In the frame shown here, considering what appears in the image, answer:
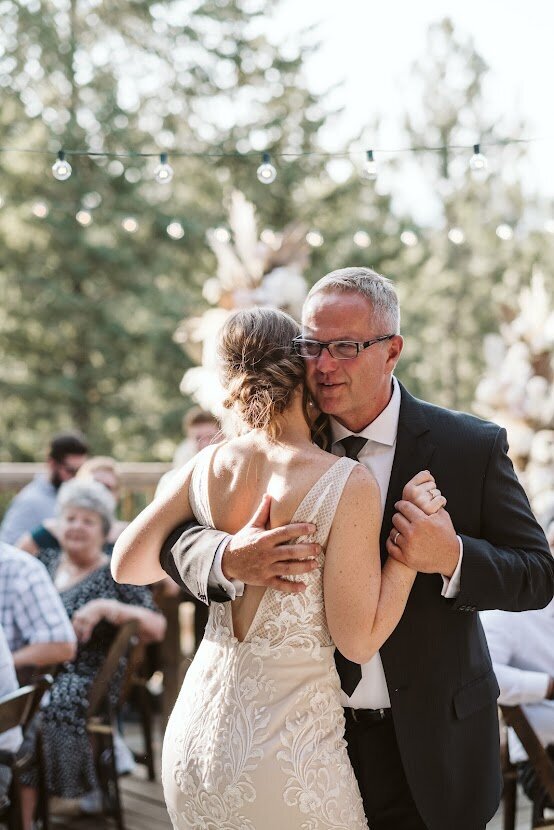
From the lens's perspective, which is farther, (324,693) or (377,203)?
(377,203)

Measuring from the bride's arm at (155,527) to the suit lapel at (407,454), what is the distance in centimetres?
46

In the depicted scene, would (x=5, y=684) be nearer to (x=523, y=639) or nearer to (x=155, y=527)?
(x=155, y=527)

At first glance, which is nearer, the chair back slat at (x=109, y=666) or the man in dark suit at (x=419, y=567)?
the man in dark suit at (x=419, y=567)

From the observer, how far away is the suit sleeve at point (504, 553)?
94.6 inches

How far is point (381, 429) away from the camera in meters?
2.63

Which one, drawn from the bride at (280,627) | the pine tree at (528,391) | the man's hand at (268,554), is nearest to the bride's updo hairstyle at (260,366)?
the bride at (280,627)

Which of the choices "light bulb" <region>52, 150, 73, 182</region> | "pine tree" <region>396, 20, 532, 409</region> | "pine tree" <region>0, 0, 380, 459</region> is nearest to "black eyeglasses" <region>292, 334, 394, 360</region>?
"light bulb" <region>52, 150, 73, 182</region>

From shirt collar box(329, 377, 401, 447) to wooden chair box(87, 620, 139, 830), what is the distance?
7.78 ft

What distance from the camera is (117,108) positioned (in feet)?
55.6

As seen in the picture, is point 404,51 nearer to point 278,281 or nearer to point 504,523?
point 278,281

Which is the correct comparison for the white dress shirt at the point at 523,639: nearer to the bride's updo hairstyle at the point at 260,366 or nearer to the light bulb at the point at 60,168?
the bride's updo hairstyle at the point at 260,366

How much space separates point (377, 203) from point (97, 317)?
5.60m

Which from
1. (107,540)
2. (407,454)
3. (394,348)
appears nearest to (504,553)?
(407,454)

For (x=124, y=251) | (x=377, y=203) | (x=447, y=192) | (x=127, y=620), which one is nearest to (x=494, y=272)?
(x=447, y=192)
